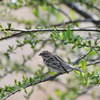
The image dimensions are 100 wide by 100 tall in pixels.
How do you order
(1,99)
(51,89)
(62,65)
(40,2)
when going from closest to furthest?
(1,99), (62,65), (40,2), (51,89)

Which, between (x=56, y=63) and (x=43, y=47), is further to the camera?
(x=43, y=47)

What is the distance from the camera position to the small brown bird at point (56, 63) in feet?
9.31

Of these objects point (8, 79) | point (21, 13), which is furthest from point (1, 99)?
point (21, 13)

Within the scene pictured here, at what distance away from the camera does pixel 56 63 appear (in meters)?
3.12

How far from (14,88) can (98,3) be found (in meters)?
2.58

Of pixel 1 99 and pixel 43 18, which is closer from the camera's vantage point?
pixel 1 99

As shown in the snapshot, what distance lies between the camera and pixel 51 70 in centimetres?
310

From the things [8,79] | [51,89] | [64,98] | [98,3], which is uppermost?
[98,3]

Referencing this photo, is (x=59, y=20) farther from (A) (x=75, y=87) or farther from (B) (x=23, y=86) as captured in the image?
(B) (x=23, y=86)

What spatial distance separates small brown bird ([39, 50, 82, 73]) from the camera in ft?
9.31

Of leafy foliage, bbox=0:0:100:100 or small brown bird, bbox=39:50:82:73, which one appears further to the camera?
small brown bird, bbox=39:50:82:73

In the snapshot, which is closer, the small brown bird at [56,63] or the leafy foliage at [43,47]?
the leafy foliage at [43,47]

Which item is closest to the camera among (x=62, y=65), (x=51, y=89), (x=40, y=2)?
(x=62, y=65)

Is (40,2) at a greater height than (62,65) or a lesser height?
greater
